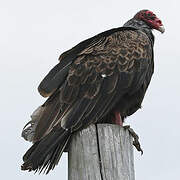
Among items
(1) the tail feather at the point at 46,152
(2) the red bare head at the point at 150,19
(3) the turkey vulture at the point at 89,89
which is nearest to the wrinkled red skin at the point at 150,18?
(2) the red bare head at the point at 150,19

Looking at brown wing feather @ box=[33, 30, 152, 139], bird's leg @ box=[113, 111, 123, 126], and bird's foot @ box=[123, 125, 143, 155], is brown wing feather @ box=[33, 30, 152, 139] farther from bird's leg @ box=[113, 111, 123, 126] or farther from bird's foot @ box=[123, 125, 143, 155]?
bird's foot @ box=[123, 125, 143, 155]

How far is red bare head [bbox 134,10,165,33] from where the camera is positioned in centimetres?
621

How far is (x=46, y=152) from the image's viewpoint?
13.4 ft

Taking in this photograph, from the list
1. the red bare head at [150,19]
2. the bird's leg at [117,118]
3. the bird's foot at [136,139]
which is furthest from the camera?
the red bare head at [150,19]

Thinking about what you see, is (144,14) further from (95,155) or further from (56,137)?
(95,155)

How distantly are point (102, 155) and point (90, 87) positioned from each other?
4.44 ft

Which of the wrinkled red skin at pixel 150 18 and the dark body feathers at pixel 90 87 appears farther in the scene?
the wrinkled red skin at pixel 150 18

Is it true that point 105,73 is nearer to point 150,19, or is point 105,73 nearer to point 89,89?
point 89,89

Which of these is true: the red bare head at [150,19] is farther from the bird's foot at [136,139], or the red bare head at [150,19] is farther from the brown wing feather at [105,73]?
the bird's foot at [136,139]

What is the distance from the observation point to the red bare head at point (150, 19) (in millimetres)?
6211

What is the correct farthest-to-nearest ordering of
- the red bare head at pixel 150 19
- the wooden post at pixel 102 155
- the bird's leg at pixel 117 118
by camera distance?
the red bare head at pixel 150 19 < the bird's leg at pixel 117 118 < the wooden post at pixel 102 155

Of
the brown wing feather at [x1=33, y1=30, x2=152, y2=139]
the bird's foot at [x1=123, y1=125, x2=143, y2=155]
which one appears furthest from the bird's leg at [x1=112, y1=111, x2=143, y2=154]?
the brown wing feather at [x1=33, y1=30, x2=152, y2=139]

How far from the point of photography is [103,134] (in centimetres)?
369

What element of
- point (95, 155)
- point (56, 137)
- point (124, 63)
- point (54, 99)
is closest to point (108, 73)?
point (124, 63)
